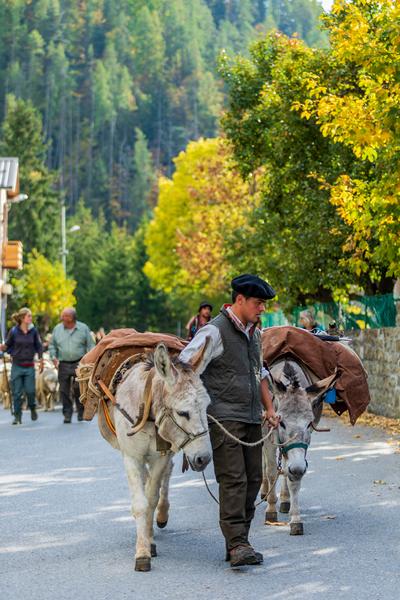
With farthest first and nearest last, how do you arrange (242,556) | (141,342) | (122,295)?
(122,295) → (141,342) → (242,556)

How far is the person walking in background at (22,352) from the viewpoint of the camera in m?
21.8

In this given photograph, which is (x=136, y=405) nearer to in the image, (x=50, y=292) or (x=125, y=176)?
(x=50, y=292)

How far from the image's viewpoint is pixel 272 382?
9.62m

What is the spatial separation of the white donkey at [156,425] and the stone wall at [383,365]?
11.8m

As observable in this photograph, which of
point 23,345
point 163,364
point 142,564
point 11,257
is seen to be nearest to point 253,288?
point 163,364

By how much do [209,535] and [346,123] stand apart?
7746mm

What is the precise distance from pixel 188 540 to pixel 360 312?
15918 mm

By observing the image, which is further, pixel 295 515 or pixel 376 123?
pixel 376 123

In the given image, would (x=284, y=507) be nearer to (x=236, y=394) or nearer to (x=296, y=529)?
(x=296, y=529)

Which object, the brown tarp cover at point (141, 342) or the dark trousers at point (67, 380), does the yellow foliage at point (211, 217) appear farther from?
the brown tarp cover at point (141, 342)

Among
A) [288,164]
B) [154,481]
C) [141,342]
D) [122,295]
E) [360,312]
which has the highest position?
[122,295]

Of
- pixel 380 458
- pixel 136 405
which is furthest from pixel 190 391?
pixel 380 458

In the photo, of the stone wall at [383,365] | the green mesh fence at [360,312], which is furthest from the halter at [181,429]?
the green mesh fence at [360,312]

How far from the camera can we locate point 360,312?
24516 millimetres
